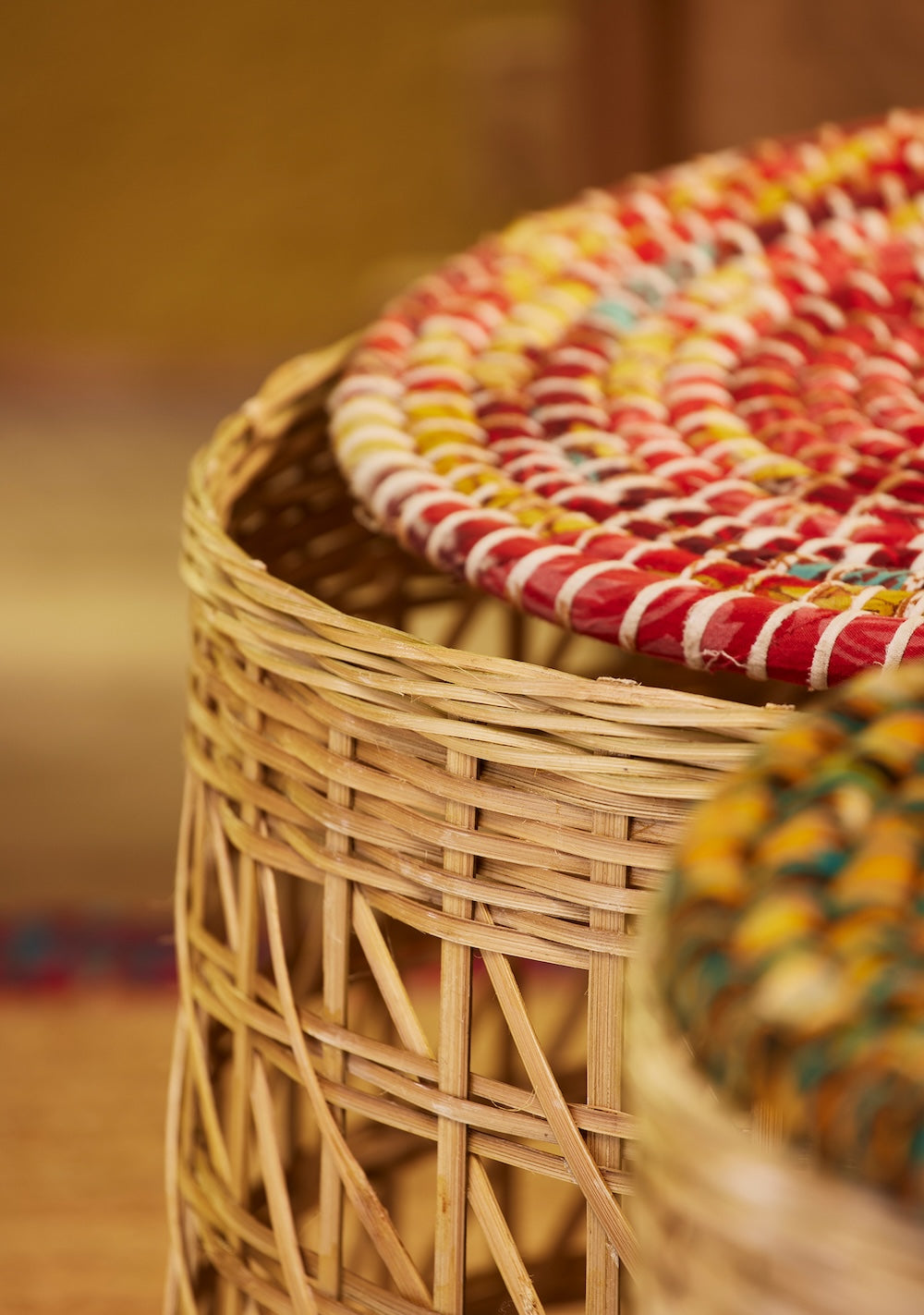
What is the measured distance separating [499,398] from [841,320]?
0.15 m

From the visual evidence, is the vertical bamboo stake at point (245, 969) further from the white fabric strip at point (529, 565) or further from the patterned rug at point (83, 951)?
the patterned rug at point (83, 951)

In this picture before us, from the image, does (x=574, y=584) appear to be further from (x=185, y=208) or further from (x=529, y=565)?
(x=185, y=208)

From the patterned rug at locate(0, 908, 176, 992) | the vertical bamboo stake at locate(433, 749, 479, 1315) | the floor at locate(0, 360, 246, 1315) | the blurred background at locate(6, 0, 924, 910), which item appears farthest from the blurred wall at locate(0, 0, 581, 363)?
the vertical bamboo stake at locate(433, 749, 479, 1315)

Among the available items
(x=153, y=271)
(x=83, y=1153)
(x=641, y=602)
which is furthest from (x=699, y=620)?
(x=153, y=271)

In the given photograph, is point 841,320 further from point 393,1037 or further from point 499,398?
point 393,1037

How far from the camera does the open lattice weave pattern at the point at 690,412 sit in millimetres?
412

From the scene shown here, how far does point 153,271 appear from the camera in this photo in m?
3.67

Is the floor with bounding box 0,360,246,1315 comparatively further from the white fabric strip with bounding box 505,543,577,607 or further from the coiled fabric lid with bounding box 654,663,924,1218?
the coiled fabric lid with bounding box 654,663,924,1218

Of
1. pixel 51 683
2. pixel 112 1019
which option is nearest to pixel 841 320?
pixel 112 1019

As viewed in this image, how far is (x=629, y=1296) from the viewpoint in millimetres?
379

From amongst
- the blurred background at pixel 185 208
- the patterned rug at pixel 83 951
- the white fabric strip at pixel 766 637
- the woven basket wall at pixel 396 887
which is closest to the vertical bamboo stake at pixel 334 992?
the woven basket wall at pixel 396 887

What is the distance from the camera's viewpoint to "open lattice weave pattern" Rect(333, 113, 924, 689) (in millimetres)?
412

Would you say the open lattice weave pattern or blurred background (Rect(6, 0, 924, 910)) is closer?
the open lattice weave pattern

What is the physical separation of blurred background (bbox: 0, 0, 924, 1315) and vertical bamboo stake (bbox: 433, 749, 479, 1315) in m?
0.56
